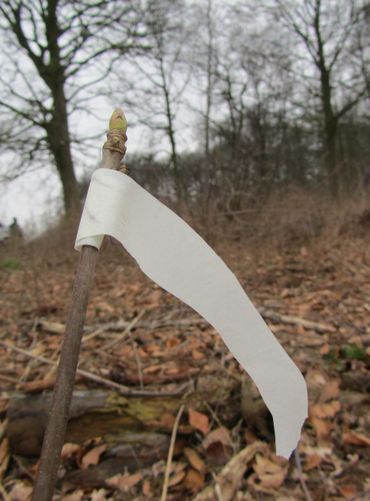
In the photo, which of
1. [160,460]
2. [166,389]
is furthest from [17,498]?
[166,389]

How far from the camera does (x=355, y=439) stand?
1.49m

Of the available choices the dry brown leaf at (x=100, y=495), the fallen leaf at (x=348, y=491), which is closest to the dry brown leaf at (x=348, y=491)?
the fallen leaf at (x=348, y=491)

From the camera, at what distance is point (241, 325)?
554mm

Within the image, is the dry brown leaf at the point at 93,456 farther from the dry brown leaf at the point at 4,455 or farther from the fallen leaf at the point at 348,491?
the fallen leaf at the point at 348,491

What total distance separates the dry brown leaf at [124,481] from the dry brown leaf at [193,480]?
0.62 ft

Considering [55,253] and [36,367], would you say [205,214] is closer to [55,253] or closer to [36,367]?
[55,253]

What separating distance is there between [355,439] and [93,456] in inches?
41.2

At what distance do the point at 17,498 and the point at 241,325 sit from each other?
4.32 ft

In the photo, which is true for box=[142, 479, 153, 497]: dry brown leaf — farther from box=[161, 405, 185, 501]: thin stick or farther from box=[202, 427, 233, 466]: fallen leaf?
box=[202, 427, 233, 466]: fallen leaf

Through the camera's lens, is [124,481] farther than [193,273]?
Yes

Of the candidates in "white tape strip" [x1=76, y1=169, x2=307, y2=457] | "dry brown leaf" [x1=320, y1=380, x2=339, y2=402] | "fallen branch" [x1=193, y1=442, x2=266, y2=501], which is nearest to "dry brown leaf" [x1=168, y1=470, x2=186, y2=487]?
"fallen branch" [x1=193, y1=442, x2=266, y2=501]

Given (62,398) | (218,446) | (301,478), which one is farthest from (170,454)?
(62,398)

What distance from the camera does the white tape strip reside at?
1.70 ft

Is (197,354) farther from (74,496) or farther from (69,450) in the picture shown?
(74,496)
